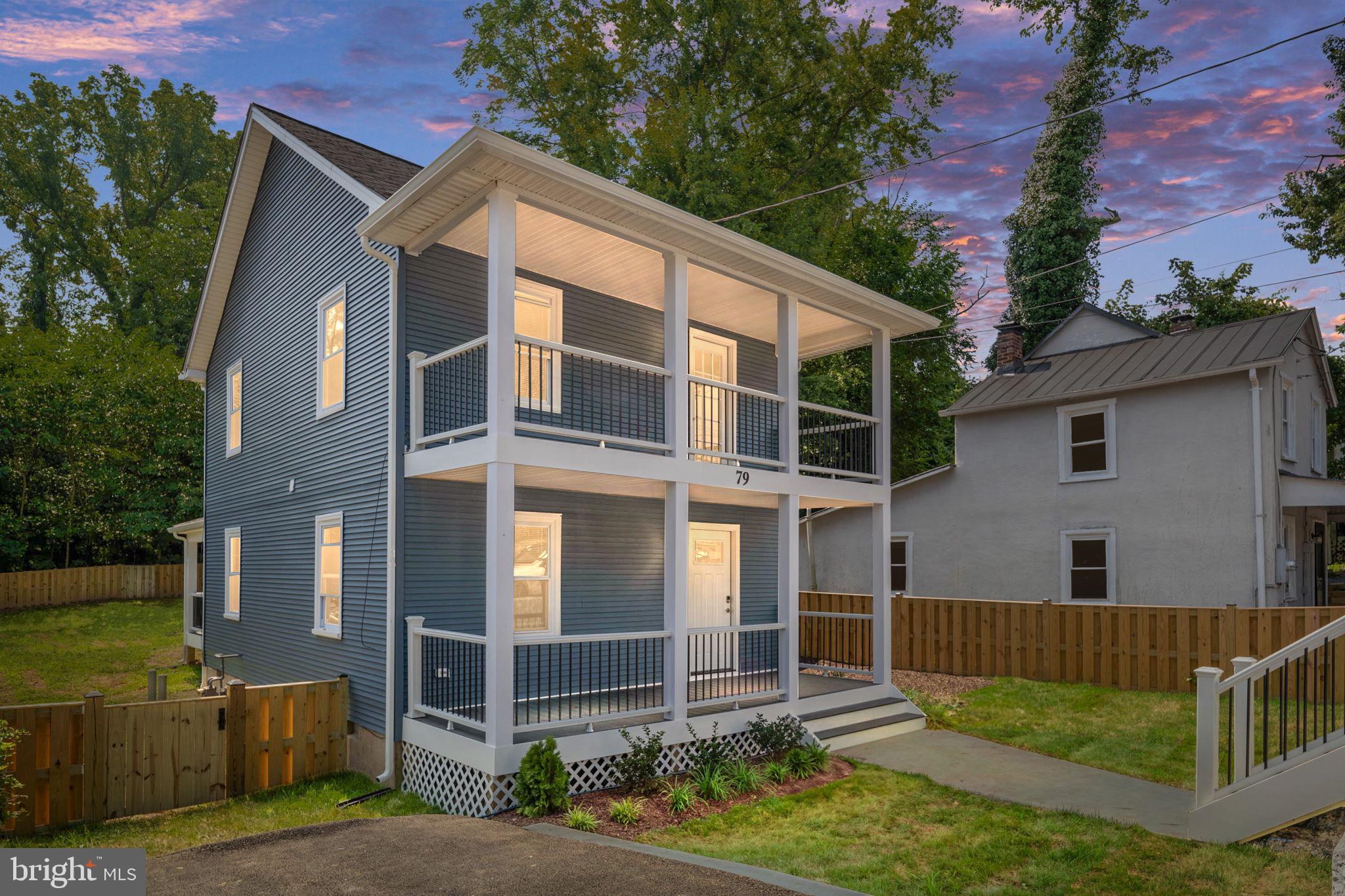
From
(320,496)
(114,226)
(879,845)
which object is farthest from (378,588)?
(114,226)

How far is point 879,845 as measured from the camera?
24.1 feet

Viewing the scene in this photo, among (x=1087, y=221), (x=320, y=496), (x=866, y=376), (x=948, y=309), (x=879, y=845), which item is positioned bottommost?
(x=879, y=845)

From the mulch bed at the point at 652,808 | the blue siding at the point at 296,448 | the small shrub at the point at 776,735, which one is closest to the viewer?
the mulch bed at the point at 652,808

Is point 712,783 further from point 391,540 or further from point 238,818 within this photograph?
point 238,818

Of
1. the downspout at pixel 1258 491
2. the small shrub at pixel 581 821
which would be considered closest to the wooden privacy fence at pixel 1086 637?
the downspout at pixel 1258 491

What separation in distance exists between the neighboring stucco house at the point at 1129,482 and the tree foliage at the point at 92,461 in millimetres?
21011

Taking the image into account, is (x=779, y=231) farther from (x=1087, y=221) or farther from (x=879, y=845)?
(x=879, y=845)

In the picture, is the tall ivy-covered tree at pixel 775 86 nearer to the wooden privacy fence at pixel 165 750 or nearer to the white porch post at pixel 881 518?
the white porch post at pixel 881 518

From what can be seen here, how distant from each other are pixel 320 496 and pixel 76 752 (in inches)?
173

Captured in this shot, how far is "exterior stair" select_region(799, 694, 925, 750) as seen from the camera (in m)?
11.2

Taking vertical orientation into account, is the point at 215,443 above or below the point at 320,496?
above

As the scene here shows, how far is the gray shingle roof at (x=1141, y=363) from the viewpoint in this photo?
634 inches

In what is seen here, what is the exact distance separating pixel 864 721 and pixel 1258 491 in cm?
910

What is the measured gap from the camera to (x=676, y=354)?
1004 cm
